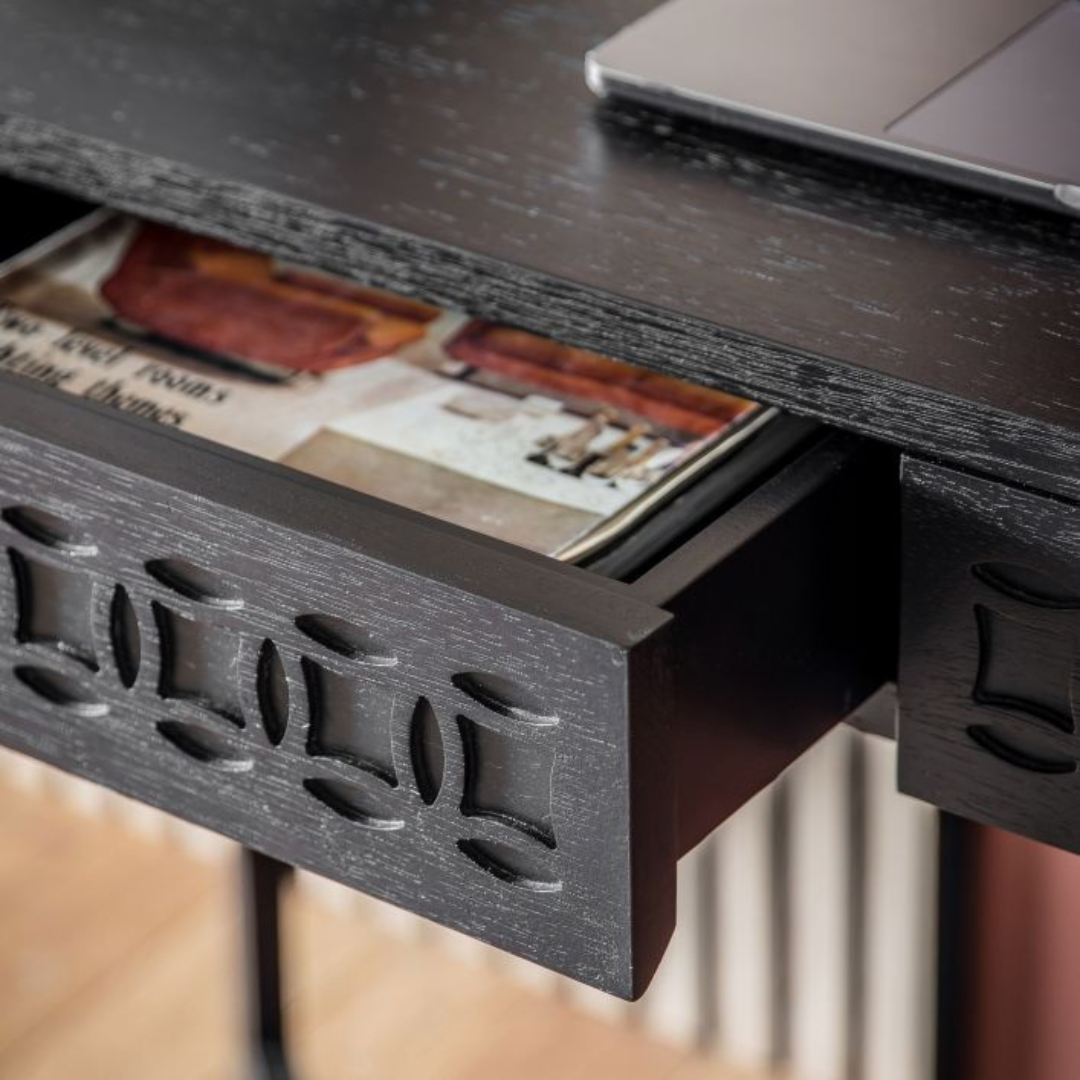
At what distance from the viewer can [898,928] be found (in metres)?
1.04

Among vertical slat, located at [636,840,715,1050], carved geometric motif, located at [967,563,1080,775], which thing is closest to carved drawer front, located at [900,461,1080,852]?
carved geometric motif, located at [967,563,1080,775]

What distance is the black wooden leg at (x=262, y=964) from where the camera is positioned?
3.56 ft

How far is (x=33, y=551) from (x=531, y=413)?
0.55 ft

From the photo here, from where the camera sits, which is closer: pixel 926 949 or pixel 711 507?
pixel 711 507

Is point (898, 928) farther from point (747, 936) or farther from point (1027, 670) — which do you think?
point (1027, 670)

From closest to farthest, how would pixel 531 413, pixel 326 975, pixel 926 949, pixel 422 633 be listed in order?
1. pixel 422 633
2. pixel 531 413
3. pixel 926 949
4. pixel 326 975

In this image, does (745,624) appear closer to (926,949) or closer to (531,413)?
(531,413)

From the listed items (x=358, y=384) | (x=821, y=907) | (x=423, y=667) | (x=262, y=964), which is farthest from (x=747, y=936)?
(x=423, y=667)

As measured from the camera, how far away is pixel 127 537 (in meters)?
0.56

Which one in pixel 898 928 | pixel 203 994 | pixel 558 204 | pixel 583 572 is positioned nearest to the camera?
pixel 583 572

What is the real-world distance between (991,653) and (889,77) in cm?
21

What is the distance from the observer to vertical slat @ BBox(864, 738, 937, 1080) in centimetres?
100

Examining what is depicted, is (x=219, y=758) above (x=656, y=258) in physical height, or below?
below

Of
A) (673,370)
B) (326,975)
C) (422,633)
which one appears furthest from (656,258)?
(326,975)
